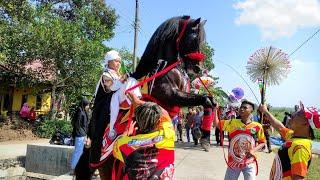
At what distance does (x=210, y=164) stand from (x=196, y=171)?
1.51 m

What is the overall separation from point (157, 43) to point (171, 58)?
192mm

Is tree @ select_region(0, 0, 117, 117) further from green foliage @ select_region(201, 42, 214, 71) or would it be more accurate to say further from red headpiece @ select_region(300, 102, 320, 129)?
red headpiece @ select_region(300, 102, 320, 129)

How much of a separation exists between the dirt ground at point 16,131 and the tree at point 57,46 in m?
1.95

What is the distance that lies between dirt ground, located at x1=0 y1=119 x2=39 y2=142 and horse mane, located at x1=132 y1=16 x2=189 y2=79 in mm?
16194

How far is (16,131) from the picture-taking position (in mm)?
20047

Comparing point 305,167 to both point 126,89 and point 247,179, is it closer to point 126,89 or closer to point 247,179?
point 126,89

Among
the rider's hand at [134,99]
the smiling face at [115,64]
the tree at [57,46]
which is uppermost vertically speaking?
the tree at [57,46]

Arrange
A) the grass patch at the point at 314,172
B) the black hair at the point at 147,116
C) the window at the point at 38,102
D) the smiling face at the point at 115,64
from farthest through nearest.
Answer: the window at the point at 38,102
the grass patch at the point at 314,172
the smiling face at the point at 115,64
the black hair at the point at 147,116

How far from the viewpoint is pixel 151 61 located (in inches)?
167

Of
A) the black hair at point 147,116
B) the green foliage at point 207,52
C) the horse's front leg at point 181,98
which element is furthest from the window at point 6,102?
the black hair at point 147,116

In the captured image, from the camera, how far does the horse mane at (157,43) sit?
13.8ft

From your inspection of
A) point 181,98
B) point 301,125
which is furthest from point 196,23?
point 301,125

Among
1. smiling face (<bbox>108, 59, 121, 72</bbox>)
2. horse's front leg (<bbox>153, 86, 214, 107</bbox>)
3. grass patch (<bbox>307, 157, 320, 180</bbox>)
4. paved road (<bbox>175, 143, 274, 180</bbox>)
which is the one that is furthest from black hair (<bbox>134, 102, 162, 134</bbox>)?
grass patch (<bbox>307, 157, 320, 180</bbox>)

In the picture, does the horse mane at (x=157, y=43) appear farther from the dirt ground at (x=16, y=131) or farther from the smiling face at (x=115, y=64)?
the dirt ground at (x=16, y=131)
